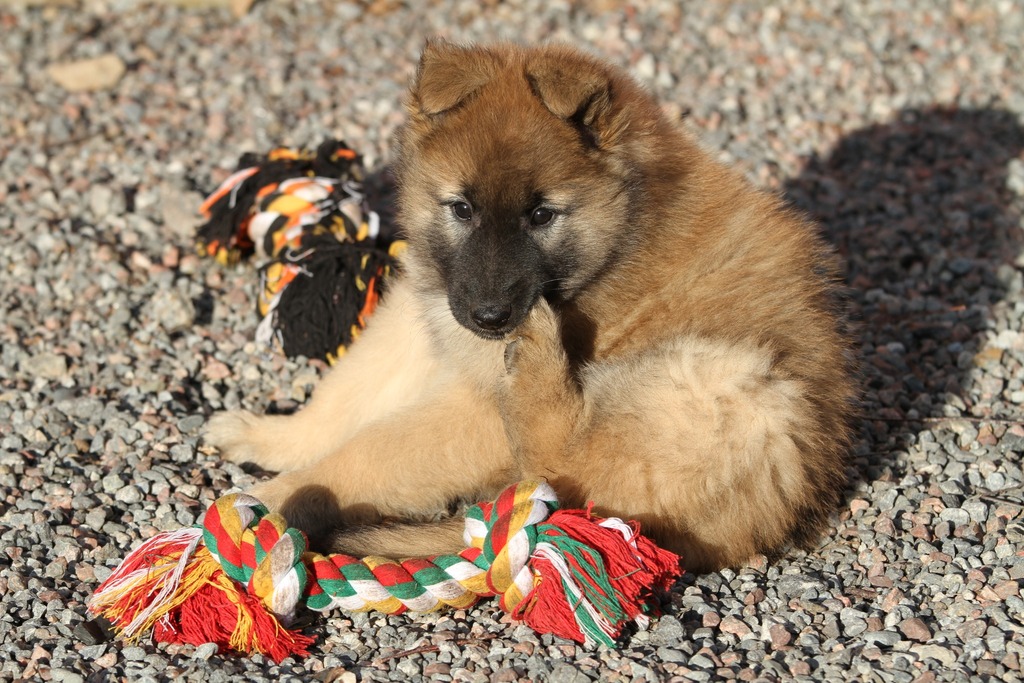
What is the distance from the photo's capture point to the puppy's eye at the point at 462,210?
130 inches

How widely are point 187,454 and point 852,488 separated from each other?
2.22 m

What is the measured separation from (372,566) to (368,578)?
39 mm

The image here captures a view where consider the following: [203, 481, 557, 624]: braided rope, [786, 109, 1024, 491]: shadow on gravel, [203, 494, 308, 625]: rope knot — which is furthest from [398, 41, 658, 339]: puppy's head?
[786, 109, 1024, 491]: shadow on gravel

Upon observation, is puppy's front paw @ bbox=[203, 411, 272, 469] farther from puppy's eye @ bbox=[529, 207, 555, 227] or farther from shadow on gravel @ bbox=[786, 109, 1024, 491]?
shadow on gravel @ bbox=[786, 109, 1024, 491]

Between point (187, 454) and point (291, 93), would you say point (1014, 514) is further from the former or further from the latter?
point (291, 93)

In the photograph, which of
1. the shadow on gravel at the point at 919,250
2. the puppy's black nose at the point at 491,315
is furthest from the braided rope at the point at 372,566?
the shadow on gravel at the point at 919,250

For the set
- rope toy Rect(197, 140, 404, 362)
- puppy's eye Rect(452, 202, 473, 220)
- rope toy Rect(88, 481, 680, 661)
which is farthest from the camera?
rope toy Rect(197, 140, 404, 362)

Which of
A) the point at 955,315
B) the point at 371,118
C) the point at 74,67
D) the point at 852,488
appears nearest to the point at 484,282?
the point at 852,488

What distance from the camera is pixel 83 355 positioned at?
14.5 ft

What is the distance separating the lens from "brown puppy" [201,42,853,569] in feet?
10.5

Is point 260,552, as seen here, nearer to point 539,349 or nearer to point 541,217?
point 539,349

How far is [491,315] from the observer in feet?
10.4

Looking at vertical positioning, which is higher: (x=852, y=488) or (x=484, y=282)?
(x=484, y=282)

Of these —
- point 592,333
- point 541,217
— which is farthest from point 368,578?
point 541,217
